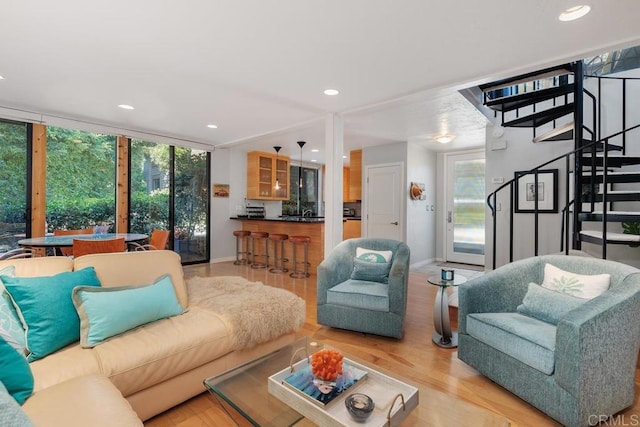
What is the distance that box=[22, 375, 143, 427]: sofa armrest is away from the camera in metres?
1.17

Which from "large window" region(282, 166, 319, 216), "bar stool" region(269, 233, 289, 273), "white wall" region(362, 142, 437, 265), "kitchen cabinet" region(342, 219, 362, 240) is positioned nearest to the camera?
"bar stool" region(269, 233, 289, 273)

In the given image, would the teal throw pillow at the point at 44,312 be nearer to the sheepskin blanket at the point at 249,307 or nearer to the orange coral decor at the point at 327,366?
the sheepskin blanket at the point at 249,307

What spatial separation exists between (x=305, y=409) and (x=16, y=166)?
5195 millimetres

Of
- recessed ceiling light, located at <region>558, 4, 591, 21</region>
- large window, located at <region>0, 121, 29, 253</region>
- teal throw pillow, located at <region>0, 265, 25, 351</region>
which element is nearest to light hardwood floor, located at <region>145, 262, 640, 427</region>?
teal throw pillow, located at <region>0, 265, 25, 351</region>

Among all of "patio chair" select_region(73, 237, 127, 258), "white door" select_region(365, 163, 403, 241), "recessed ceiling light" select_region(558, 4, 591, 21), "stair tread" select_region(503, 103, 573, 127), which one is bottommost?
"patio chair" select_region(73, 237, 127, 258)

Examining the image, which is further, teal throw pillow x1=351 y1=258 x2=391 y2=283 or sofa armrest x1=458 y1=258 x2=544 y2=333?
teal throw pillow x1=351 y1=258 x2=391 y2=283

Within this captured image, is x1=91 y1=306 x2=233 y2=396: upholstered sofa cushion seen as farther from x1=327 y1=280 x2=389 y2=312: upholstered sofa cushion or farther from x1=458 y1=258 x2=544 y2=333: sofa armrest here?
x1=458 y1=258 x2=544 y2=333: sofa armrest

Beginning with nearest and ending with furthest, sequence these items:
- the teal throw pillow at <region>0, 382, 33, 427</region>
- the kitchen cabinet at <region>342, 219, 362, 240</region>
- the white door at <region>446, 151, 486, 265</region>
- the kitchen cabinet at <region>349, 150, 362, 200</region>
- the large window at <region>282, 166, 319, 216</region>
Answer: the teal throw pillow at <region>0, 382, 33, 427</region> < the white door at <region>446, 151, 486, 265</region> < the kitchen cabinet at <region>349, 150, 362, 200</region> < the kitchen cabinet at <region>342, 219, 362, 240</region> < the large window at <region>282, 166, 319, 216</region>

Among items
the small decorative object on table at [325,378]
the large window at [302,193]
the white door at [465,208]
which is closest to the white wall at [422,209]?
the white door at [465,208]

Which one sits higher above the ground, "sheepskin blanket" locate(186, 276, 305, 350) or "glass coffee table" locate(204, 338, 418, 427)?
"sheepskin blanket" locate(186, 276, 305, 350)

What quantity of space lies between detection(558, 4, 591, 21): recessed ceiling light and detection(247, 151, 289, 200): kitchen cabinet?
565 cm

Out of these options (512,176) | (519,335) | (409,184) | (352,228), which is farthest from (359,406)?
(352,228)

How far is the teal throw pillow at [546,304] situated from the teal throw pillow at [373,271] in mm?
1170

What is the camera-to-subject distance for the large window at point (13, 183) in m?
4.21
